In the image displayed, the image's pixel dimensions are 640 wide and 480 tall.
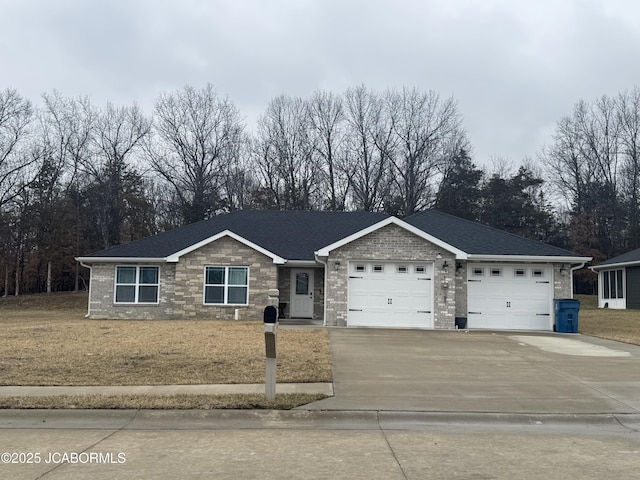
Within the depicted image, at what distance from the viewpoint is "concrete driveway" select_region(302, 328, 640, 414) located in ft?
27.3

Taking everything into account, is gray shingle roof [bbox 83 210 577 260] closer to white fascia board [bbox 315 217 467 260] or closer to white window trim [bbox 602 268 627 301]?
white fascia board [bbox 315 217 467 260]

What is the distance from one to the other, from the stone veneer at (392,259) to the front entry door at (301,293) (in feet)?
13.1

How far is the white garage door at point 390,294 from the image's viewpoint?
20.1 meters

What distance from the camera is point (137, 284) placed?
76.6 feet

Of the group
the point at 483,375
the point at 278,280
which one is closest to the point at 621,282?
the point at 278,280

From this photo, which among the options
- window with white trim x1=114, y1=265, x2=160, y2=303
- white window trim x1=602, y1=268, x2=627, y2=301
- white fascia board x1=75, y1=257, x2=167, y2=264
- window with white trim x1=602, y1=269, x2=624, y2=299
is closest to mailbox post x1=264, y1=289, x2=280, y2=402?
white fascia board x1=75, y1=257, x2=167, y2=264

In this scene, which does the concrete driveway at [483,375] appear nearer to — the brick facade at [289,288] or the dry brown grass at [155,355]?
the dry brown grass at [155,355]

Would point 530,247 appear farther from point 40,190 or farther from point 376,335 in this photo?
point 40,190

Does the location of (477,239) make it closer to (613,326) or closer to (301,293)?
(613,326)

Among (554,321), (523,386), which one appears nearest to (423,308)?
(554,321)

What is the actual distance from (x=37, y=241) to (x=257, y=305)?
29.2 metres

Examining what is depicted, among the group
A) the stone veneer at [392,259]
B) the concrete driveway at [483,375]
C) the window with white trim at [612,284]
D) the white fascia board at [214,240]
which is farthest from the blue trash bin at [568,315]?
the window with white trim at [612,284]

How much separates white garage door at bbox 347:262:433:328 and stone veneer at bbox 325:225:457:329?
253mm

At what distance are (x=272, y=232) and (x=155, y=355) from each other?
14.2 m
